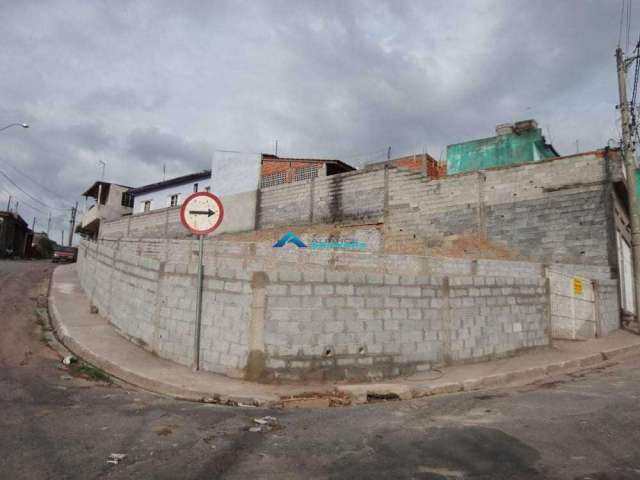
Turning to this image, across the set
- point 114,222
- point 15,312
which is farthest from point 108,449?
point 114,222

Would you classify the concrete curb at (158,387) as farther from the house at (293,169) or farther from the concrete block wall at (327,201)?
the house at (293,169)

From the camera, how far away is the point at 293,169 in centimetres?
2730

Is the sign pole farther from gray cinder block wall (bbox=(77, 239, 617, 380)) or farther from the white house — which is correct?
the white house

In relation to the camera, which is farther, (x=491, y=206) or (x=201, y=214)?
(x=491, y=206)

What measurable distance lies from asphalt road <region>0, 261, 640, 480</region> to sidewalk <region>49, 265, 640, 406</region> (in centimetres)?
27

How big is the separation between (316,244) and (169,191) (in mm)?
22322

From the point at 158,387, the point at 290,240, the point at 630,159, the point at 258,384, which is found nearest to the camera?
the point at 158,387

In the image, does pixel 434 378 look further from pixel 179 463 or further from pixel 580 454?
pixel 179 463

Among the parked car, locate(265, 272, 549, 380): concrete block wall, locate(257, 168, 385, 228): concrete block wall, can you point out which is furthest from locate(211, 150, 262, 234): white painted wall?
locate(265, 272, 549, 380): concrete block wall

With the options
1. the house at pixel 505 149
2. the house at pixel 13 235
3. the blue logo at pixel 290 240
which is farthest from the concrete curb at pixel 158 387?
the house at pixel 13 235

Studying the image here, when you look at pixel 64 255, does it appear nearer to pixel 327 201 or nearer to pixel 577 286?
pixel 327 201

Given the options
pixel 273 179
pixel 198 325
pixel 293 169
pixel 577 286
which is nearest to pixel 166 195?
pixel 273 179

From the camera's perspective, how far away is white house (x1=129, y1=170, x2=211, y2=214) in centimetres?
3353

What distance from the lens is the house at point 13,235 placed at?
41812 mm
